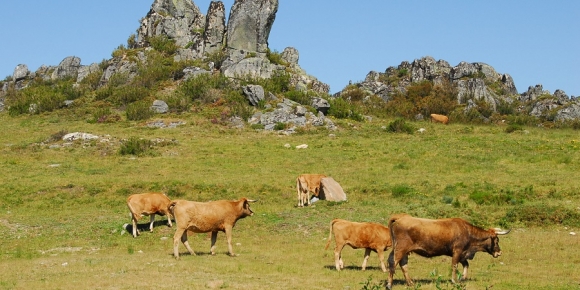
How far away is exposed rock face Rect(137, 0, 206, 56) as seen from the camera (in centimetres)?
7869

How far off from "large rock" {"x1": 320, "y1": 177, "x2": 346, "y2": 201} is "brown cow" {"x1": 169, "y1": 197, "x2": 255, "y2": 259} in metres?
9.16

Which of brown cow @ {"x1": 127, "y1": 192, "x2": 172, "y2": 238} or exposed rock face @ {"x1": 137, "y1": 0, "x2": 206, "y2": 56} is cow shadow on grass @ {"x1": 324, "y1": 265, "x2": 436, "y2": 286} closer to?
brown cow @ {"x1": 127, "y1": 192, "x2": 172, "y2": 238}

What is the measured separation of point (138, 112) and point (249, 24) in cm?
1991

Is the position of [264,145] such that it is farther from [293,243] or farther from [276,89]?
[293,243]

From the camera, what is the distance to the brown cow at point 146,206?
971 inches

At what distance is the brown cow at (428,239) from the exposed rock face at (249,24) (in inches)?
2324

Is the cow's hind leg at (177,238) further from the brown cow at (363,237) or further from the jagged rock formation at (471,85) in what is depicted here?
the jagged rock formation at (471,85)

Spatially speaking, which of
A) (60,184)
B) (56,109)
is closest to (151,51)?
(56,109)

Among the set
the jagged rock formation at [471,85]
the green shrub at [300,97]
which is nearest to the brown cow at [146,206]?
the green shrub at [300,97]

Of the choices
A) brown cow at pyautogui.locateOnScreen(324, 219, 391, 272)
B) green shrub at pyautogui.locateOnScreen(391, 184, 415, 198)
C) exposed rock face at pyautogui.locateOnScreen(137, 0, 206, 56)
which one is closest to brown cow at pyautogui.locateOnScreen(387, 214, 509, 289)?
brown cow at pyautogui.locateOnScreen(324, 219, 391, 272)

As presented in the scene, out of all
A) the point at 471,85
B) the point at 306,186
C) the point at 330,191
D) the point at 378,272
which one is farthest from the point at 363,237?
the point at 471,85

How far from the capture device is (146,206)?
82.1 ft

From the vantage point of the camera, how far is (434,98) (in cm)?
7562

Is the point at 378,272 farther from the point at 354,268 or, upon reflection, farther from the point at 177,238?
the point at 177,238
